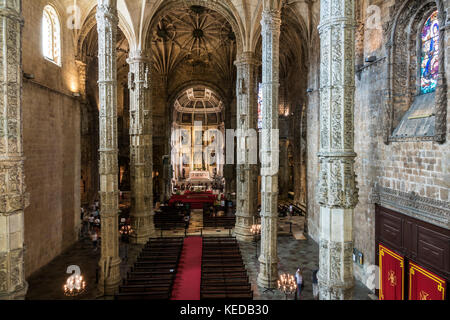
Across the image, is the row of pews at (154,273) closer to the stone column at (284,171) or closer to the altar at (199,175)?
the stone column at (284,171)

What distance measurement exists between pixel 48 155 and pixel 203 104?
3020 centimetres

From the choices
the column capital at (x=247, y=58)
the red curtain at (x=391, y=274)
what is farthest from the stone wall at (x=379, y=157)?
the column capital at (x=247, y=58)

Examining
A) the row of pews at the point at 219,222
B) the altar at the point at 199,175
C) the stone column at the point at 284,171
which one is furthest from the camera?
the altar at the point at 199,175

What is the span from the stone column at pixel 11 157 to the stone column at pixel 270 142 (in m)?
8.41

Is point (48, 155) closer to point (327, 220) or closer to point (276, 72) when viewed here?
point (276, 72)

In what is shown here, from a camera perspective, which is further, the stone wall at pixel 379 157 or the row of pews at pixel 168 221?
the row of pews at pixel 168 221

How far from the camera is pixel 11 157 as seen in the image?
547 centimetres

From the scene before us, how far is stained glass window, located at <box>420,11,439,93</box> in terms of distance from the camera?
922cm

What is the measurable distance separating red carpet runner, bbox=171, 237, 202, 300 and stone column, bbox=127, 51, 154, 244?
3.28 m

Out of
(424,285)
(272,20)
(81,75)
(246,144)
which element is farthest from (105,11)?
(424,285)

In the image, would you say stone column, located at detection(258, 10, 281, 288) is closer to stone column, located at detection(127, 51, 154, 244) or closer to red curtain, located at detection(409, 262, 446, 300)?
red curtain, located at detection(409, 262, 446, 300)

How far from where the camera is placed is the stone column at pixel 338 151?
18.3ft

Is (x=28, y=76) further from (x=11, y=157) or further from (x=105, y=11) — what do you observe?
(x=11, y=157)
